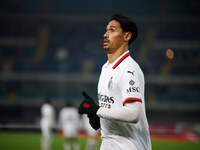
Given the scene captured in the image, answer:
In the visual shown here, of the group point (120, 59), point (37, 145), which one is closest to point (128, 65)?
point (120, 59)

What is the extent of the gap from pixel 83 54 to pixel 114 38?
127ft

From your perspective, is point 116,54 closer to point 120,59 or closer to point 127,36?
point 120,59

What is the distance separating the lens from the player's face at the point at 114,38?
337 cm

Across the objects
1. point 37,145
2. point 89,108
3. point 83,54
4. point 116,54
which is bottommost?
point 37,145

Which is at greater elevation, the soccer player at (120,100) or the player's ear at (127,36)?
the player's ear at (127,36)

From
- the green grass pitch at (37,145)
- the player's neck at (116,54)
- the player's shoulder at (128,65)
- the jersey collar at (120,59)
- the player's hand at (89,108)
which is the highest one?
the player's neck at (116,54)

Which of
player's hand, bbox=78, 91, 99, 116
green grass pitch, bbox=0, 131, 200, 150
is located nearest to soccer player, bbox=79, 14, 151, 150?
player's hand, bbox=78, 91, 99, 116

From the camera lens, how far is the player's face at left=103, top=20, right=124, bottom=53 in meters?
3.37

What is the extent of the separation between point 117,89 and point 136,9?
4350 centimetres

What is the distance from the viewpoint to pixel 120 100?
3223 mm

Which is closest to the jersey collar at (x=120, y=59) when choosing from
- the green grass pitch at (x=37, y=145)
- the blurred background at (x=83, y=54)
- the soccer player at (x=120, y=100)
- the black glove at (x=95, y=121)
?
the soccer player at (x=120, y=100)

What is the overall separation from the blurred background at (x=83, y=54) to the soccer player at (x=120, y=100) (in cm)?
3402

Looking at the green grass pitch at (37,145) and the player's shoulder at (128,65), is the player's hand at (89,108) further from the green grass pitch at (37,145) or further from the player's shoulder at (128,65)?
the green grass pitch at (37,145)

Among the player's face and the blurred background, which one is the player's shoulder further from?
the blurred background
